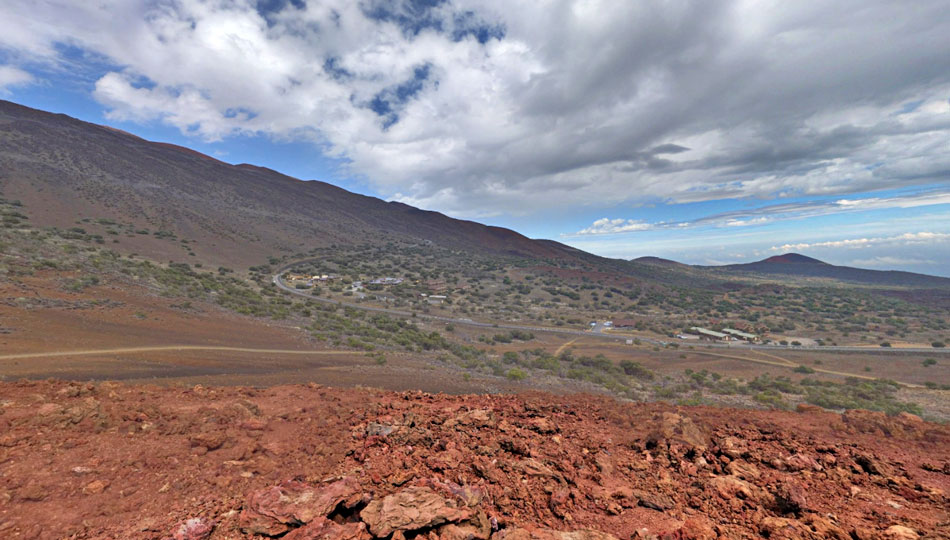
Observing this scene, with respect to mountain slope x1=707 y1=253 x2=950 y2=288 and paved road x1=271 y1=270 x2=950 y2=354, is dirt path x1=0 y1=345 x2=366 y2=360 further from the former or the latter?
mountain slope x1=707 y1=253 x2=950 y2=288

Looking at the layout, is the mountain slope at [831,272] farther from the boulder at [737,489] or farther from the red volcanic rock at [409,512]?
the red volcanic rock at [409,512]

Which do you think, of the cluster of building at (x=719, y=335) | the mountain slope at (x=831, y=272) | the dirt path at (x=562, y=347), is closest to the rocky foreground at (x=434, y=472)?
the dirt path at (x=562, y=347)

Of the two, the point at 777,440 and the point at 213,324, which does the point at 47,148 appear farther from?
the point at 777,440

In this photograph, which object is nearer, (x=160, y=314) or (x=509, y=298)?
(x=160, y=314)

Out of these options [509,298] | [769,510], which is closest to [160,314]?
[769,510]

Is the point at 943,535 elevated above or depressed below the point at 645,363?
above

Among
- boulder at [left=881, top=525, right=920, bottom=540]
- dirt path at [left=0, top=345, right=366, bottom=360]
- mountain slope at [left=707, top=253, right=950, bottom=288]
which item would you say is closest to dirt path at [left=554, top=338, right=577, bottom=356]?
dirt path at [left=0, top=345, right=366, bottom=360]
